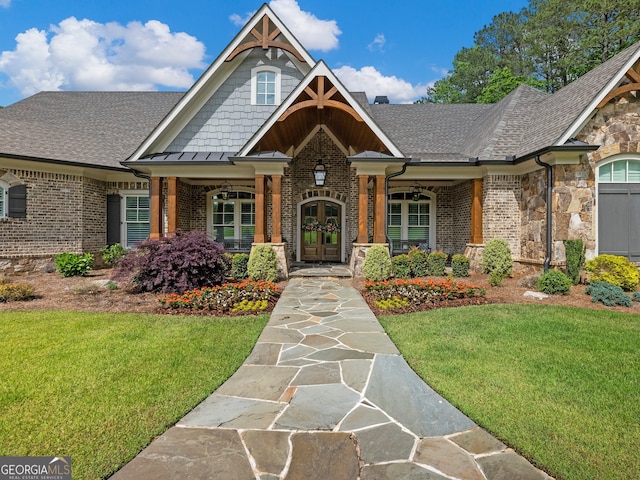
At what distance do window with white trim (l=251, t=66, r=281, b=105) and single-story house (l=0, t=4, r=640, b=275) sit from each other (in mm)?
47

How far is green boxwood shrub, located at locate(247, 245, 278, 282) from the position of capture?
9391mm

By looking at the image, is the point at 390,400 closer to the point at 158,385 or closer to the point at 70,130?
the point at 158,385

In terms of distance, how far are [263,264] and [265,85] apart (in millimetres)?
6356

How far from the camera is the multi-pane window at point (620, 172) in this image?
9.50m

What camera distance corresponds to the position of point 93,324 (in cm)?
562

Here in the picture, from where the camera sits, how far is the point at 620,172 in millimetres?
9516

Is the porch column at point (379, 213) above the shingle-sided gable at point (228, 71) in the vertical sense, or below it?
below

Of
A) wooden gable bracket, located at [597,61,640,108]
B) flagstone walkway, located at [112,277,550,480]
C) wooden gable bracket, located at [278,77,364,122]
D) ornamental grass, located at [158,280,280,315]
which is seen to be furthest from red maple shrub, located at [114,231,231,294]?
wooden gable bracket, located at [597,61,640,108]

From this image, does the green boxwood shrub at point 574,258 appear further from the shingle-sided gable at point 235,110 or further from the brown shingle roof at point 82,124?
the brown shingle roof at point 82,124

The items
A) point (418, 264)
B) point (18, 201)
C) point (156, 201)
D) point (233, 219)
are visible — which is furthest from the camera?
point (233, 219)

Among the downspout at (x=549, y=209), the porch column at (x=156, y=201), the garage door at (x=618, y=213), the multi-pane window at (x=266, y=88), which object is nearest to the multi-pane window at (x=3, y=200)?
the porch column at (x=156, y=201)

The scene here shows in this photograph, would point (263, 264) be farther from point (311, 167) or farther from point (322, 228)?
point (311, 167)

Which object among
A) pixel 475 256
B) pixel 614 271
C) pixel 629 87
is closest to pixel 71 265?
pixel 475 256

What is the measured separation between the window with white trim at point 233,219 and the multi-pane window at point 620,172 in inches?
430
